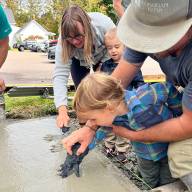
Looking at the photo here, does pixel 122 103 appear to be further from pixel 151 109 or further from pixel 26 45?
pixel 26 45

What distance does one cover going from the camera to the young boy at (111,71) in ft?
11.1

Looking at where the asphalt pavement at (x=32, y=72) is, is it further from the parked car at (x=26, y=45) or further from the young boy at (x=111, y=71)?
the parked car at (x=26, y=45)

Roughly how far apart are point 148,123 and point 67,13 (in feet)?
4.52

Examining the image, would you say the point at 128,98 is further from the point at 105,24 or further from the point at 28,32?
the point at 28,32

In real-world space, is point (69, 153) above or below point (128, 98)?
below

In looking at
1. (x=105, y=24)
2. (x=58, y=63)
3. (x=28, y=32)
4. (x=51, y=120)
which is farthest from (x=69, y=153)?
(x=28, y=32)

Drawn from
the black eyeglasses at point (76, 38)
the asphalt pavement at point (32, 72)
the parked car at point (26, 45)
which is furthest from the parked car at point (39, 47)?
the black eyeglasses at point (76, 38)

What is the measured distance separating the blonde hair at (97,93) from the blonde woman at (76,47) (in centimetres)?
92

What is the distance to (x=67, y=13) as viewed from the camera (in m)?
3.19

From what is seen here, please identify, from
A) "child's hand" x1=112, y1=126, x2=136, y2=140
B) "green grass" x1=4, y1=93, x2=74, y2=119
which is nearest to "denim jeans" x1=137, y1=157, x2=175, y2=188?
"child's hand" x1=112, y1=126, x2=136, y2=140

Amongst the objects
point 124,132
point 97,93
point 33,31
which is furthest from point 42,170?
point 33,31

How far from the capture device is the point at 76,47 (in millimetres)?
3314

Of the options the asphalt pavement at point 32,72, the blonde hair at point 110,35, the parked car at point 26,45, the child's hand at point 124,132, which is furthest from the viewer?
the parked car at point 26,45

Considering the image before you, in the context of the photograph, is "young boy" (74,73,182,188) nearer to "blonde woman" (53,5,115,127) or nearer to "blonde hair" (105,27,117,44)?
"blonde woman" (53,5,115,127)
